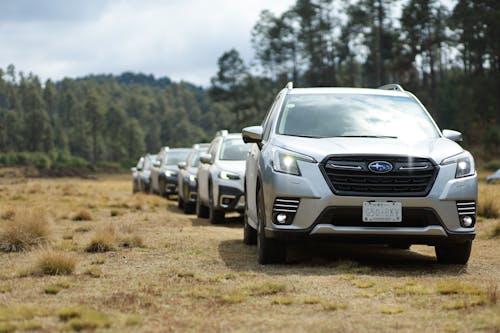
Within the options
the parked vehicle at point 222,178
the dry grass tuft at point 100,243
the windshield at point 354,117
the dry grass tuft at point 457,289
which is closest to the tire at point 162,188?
the parked vehicle at point 222,178

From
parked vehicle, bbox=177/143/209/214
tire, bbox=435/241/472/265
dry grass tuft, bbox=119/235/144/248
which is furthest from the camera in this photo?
parked vehicle, bbox=177/143/209/214

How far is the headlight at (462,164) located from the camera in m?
8.45

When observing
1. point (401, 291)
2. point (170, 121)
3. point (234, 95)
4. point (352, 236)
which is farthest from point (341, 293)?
point (170, 121)

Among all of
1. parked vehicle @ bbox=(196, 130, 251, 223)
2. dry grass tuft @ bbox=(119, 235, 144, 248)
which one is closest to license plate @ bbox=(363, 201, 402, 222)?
dry grass tuft @ bbox=(119, 235, 144, 248)

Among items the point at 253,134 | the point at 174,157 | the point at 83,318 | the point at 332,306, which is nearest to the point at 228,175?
the point at 253,134

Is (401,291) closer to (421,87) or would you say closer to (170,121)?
(421,87)

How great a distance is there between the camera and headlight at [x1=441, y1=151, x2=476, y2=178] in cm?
845

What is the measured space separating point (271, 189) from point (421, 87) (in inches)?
3051

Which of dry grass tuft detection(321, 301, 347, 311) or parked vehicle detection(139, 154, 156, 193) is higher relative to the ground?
dry grass tuft detection(321, 301, 347, 311)

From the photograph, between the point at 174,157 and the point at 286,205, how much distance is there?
1899 cm

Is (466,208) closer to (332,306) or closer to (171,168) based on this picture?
(332,306)

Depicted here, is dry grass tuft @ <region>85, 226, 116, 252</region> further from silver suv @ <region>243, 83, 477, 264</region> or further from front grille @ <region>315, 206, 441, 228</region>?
front grille @ <region>315, 206, 441, 228</region>

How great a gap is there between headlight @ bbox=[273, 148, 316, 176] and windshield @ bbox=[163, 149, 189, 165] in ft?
60.5

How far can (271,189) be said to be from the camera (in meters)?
8.46
